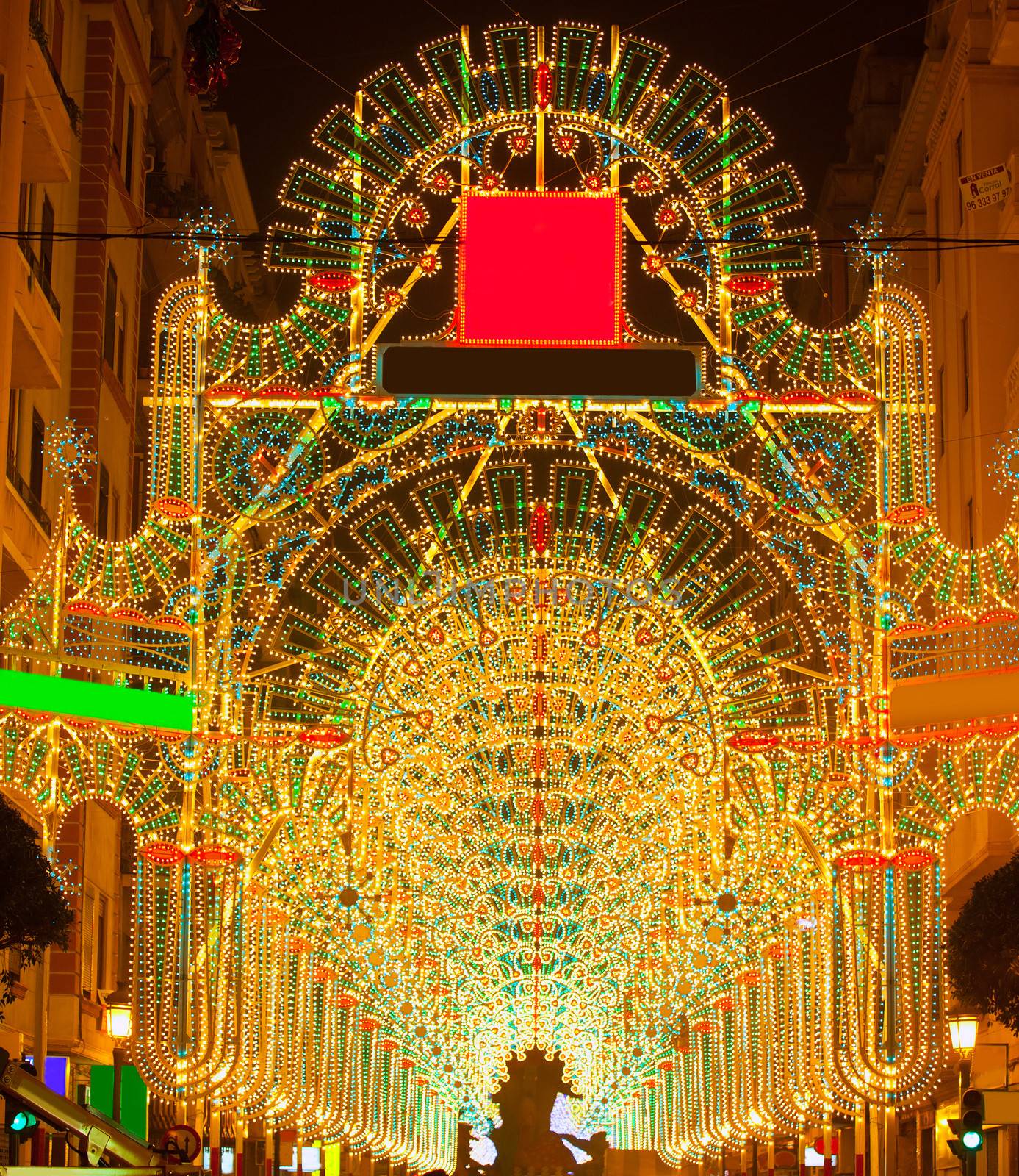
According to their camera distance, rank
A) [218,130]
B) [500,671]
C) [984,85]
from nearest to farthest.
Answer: [500,671]
[984,85]
[218,130]

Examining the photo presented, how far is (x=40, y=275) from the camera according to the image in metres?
27.7

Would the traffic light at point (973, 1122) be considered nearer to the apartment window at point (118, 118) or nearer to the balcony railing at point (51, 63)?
the balcony railing at point (51, 63)

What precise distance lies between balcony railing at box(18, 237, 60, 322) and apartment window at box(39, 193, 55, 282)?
155 mm

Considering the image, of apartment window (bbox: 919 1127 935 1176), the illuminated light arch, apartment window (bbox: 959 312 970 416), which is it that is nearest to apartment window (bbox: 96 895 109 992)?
the illuminated light arch

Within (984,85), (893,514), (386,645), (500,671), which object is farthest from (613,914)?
(893,514)

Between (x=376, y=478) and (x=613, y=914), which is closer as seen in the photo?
(x=376, y=478)

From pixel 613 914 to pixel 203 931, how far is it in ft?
50.5

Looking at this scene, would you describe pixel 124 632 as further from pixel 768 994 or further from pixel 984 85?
pixel 984 85

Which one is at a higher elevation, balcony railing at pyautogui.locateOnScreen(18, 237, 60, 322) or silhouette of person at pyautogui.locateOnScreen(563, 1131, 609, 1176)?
balcony railing at pyautogui.locateOnScreen(18, 237, 60, 322)

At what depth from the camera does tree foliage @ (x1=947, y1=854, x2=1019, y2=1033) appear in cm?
1820

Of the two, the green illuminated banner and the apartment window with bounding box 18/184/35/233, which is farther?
the apartment window with bounding box 18/184/35/233

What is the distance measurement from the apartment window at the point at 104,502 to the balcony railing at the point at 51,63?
17.6ft

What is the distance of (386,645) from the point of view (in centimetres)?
2430

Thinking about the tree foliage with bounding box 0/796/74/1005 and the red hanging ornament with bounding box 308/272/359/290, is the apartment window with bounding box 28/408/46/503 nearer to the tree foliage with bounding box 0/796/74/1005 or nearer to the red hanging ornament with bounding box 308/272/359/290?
the red hanging ornament with bounding box 308/272/359/290
